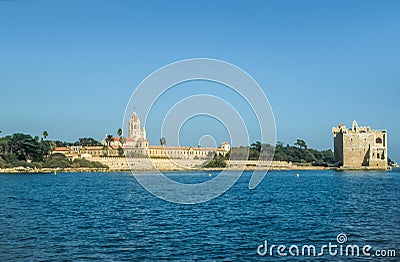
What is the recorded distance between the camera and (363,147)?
6912 cm

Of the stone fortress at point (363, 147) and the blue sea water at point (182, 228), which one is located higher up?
the stone fortress at point (363, 147)

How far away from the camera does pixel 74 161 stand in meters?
77.3

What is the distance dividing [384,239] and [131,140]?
8921cm

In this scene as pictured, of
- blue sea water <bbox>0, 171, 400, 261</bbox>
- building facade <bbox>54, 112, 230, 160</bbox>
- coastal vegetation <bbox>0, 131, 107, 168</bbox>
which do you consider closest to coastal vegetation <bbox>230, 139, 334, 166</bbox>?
building facade <bbox>54, 112, 230, 160</bbox>

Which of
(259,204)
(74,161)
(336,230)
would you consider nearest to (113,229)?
(336,230)

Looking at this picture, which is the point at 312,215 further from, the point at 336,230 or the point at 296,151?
the point at 296,151

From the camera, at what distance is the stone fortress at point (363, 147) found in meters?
68.8

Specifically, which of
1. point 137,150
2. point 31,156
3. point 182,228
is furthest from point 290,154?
point 182,228

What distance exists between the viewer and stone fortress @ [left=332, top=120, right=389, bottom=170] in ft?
226

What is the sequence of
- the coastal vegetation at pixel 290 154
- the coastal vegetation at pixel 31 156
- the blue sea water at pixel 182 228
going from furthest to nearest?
the coastal vegetation at pixel 290 154 < the coastal vegetation at pixel 31 156 < the blue sea water at pixel 182 228

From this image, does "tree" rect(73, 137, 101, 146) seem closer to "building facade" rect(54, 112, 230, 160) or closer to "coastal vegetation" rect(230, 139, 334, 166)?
"building facade" rect(54, 112, 230, 160)

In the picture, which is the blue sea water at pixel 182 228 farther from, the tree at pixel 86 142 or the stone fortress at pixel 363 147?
the tree at pixel 86 142

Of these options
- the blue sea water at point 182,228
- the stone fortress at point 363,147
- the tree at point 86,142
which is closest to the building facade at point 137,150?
the tree at point 86,142

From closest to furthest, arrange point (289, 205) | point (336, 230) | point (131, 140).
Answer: point (336, 230) → point (289, 205) → point (131, 140)
